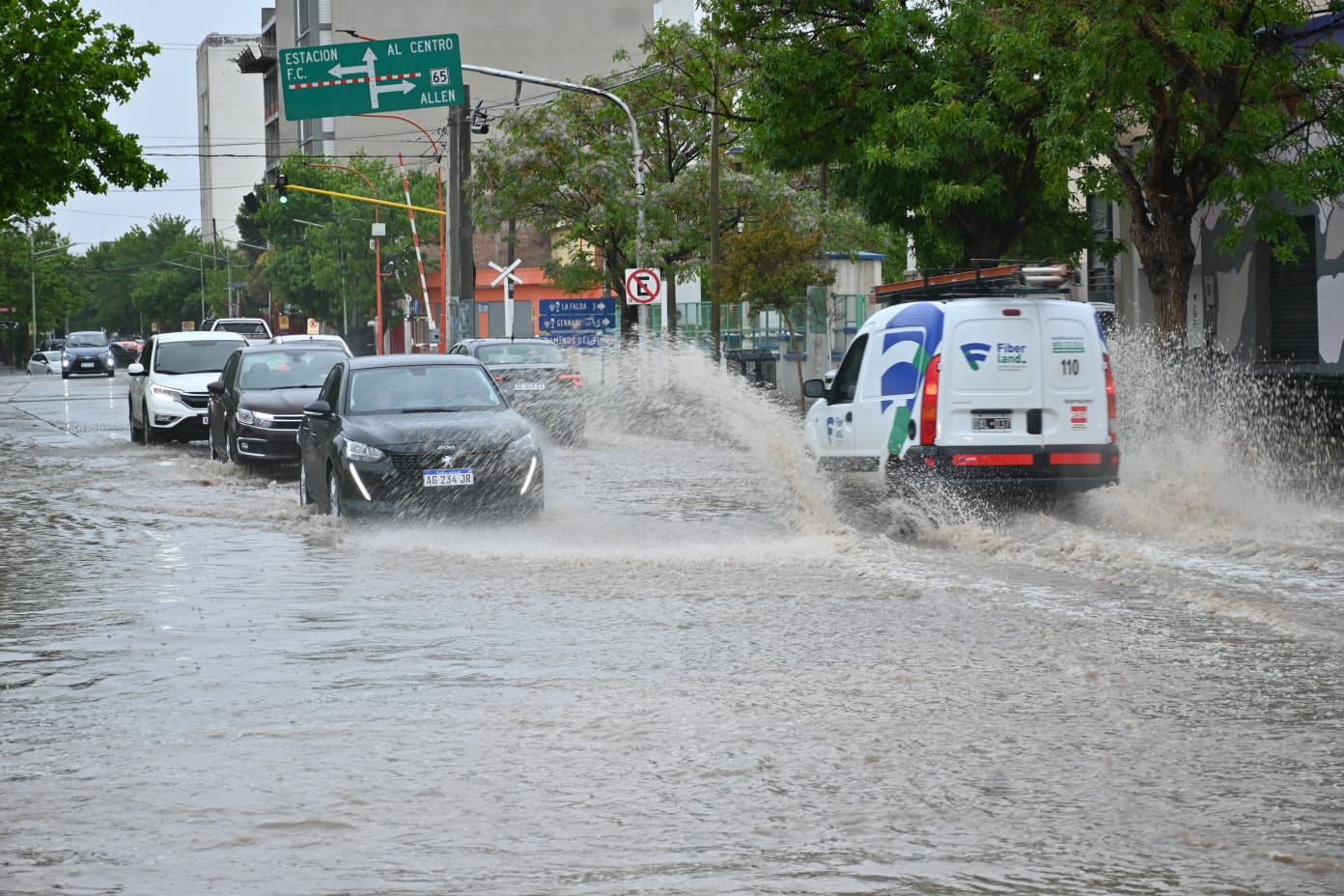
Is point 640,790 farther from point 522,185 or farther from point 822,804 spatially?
point 522,185

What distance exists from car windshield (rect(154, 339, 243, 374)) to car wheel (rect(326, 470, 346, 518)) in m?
12.2

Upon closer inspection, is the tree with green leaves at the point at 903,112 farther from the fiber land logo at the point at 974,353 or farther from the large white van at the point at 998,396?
the fiber land logo at the point at 974,353

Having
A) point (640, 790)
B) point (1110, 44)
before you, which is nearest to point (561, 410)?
point (1110, 44)

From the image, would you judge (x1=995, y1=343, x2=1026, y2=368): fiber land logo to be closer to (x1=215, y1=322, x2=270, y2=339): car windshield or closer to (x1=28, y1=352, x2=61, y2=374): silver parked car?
(x1=215, y1=322, x2=270, y2=339): car windshield

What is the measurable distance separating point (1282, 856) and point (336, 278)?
267 feet

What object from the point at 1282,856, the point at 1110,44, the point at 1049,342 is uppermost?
the point at 1110,44

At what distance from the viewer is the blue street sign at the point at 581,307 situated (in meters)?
35.2

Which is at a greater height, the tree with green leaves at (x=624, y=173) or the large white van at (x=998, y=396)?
the tree with green leaves at (x=624, y=173)

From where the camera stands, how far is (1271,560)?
12227 mm

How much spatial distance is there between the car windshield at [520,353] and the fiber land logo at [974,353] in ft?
45.0

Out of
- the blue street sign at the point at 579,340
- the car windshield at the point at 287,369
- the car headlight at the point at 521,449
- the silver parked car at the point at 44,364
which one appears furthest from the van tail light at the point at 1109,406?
the silver parked car at the point at 44,364

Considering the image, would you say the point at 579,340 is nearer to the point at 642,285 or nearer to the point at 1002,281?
the point at 642,285

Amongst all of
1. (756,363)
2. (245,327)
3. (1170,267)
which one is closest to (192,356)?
(756,363)

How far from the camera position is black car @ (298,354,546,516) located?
14.9 metres
